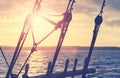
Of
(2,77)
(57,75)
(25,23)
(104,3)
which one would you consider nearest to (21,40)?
(25,23)

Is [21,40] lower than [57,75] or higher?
higher

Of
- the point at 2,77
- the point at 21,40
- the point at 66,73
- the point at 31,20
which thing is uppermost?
the point at 31,20

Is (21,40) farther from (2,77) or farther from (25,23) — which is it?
(2,77)

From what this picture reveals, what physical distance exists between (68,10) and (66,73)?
6.02 metres

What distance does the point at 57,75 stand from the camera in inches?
880

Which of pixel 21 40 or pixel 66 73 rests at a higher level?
pixel 21 40

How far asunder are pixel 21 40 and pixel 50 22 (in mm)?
2215

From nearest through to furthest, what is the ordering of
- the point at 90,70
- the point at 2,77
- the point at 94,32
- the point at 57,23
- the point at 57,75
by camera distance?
the point at 94,32, the point at 57,23, the point at 57,75, the point at 90,70, the point at 2,77

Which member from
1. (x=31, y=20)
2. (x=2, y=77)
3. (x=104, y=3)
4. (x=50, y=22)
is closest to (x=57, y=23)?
(x=50, y=22)

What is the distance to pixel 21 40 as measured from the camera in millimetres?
20094

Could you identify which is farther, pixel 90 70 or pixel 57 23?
pixel 90 70

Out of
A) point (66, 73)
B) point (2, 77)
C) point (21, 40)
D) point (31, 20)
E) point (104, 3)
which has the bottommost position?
point (2, 77)

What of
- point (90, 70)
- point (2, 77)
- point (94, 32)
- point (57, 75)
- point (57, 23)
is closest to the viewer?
point (94, 32)

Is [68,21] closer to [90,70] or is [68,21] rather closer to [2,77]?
[90,70]
